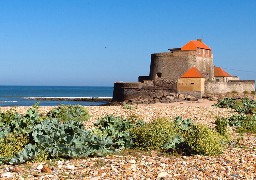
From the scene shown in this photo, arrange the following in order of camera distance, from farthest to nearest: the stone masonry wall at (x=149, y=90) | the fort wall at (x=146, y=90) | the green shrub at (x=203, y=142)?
the fort wall at (x=146, y=90), the stone masonry wall at (x=149, y=90), the green shrub at (x=203, y=142)

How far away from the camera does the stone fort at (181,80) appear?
48656mm

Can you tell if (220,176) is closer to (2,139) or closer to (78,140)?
(78,140)

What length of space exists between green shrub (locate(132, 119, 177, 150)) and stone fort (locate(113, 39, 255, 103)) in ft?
112

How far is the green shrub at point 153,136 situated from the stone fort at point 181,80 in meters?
34.0

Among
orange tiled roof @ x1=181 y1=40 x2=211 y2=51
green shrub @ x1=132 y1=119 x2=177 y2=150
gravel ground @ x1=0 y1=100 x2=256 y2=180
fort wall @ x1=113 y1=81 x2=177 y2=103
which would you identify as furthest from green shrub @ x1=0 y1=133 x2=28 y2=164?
orange tiled roof @ x1=181 y1=40 x2=211 y2=51

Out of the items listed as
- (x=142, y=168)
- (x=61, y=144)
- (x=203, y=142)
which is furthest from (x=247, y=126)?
(x=61, y=144)

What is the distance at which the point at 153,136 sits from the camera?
34.9ft

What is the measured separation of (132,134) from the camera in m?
11.1

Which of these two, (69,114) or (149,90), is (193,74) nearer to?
(149,90)

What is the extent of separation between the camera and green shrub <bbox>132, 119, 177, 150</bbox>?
10.6 m

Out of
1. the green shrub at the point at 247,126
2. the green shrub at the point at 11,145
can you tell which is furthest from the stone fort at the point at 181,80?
the green shrub at the point at 11,145

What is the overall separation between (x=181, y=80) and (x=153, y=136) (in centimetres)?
3903

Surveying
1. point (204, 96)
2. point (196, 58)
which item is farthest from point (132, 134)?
point (196, 58)

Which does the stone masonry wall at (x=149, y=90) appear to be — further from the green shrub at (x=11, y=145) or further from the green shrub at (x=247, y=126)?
the green shrub at (x=11, y=145)
